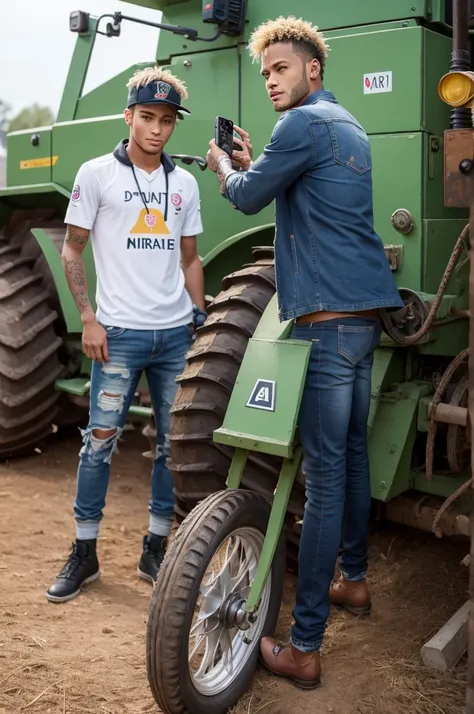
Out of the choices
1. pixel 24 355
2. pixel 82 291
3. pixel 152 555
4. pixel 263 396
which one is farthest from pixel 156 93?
pixel 24 355

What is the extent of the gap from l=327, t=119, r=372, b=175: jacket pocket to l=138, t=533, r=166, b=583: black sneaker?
1.95 meters

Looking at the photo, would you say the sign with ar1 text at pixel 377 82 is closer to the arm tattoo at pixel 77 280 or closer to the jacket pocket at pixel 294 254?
the jacket pocket at pixel 294 254

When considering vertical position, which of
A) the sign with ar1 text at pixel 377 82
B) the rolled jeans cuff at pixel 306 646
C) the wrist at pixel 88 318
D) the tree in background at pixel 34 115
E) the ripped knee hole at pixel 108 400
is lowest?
the rolled jeans cuff at pixel 306 646

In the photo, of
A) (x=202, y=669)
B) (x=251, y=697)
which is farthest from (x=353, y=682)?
(x=202, y=669)

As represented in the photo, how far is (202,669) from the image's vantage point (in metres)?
2.82

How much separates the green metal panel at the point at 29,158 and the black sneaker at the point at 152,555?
2624 millimetres

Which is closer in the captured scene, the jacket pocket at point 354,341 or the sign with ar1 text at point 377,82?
the jacket pocket at point 354,341

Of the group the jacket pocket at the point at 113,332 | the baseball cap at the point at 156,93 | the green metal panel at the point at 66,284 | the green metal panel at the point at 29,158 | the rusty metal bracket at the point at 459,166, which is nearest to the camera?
the rusty metal bracket at the point at 459,166

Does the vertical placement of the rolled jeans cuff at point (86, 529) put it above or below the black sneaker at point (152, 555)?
above

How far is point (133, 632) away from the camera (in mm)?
3469

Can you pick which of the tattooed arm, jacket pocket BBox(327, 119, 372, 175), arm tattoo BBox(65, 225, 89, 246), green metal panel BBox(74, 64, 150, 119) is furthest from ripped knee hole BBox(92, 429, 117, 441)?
green metal panel BBox(74, 64, 150, 119)

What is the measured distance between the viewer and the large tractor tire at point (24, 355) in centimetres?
536

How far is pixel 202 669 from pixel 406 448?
116cm

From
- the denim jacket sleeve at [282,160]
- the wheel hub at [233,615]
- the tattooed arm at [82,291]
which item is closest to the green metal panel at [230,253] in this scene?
the tattooed arm at [82,291]
